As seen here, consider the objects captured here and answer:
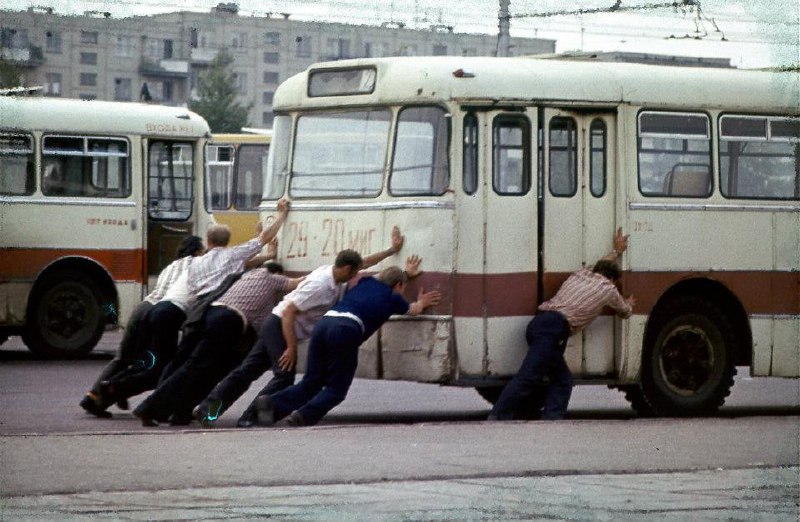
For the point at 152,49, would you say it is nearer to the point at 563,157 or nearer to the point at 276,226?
the point at 276,226

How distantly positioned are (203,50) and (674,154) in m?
104

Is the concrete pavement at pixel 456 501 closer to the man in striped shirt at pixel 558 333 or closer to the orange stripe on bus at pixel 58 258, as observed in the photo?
the man in striped shirt at pixel 558 333

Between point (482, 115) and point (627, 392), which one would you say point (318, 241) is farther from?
point (627, 392)

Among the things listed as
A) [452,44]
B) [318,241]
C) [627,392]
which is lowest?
[627,392]

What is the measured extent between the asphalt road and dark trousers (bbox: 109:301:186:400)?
11.9 inches

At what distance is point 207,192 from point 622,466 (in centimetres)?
1441

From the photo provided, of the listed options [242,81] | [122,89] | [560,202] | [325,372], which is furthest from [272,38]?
[325,372]

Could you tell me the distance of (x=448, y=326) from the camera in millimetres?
15477

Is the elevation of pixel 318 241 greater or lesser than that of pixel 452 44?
lesser

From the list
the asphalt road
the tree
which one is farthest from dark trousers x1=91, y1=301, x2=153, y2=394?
the tree

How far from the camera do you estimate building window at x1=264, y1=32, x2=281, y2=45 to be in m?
103

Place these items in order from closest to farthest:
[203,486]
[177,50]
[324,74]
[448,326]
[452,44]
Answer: [203,486] → [448,326] → [324,74] → [452,44] → [177,50]

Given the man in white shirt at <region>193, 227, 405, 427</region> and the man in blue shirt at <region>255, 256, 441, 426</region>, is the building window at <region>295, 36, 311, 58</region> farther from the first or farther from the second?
the man in blue shirt at <region>255, 256, 441, 426</region>

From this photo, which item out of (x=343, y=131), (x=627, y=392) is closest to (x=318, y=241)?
(x=343, y=131)
